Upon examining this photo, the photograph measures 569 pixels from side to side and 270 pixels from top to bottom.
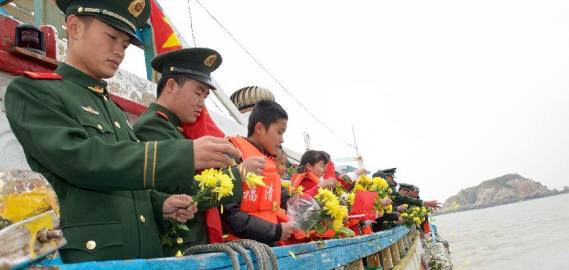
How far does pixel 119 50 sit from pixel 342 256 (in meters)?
2.48

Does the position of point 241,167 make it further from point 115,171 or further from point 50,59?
point 50,59

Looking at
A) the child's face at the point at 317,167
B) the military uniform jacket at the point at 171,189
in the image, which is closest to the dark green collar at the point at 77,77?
the military uniform jacket at the point at 171,189

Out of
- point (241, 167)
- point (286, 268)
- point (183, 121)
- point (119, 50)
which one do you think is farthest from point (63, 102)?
point (286, 268)

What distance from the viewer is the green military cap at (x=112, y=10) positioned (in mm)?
1770

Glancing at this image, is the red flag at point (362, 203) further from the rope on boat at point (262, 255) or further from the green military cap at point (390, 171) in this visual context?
the green military cap at point (390, 171)

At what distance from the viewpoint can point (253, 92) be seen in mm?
9039

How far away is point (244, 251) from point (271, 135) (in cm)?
173

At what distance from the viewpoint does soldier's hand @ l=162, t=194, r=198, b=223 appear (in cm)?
190

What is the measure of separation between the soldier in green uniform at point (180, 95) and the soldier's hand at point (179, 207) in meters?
0.32

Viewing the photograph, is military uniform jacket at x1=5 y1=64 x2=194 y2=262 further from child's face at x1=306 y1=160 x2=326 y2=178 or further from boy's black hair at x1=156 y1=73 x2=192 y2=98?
child's face at x1=306 y1=160 x2=326 y2=178

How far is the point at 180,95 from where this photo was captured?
2.57 meters

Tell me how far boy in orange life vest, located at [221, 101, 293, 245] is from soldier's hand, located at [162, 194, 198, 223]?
17.9 inches

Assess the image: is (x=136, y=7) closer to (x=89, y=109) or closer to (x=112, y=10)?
(x=112, y=10)

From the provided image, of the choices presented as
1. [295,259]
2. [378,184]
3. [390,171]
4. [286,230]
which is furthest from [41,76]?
[390,171]
